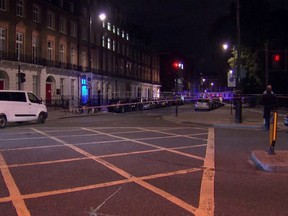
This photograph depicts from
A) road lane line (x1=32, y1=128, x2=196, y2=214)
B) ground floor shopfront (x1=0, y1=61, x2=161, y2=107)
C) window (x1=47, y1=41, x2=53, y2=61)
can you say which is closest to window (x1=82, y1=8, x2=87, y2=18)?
ground floor shopfront (x1=0, y1=61, x2=161, y2=107)

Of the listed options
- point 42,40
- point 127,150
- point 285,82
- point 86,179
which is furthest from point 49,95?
point 86,179

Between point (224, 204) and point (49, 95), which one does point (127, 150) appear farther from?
point (49, 95)

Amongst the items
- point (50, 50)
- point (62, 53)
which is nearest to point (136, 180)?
point (50, 50)

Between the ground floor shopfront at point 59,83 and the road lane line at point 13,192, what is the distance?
25446 millimetres

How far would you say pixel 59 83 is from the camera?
49.5 meters

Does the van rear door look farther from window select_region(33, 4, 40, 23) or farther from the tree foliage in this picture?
the tree foliage

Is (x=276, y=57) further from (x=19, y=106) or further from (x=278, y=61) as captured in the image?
(x=19, y=106)

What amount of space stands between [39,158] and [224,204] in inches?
222

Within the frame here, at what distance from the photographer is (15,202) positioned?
6.40 meters

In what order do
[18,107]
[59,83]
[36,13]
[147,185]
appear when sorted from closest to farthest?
[147,185]
[18,107]
[36,13]
[59,83]

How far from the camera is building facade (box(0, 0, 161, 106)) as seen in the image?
132 feet

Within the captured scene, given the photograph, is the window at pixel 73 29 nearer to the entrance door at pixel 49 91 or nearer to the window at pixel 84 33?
the window at pixel 84 33

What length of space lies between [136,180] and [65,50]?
45.3 m

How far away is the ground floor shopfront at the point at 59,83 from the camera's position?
39.6m
